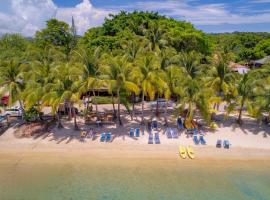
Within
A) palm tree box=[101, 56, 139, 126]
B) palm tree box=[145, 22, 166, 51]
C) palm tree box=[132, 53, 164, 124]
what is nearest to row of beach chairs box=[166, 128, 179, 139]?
palm tree box=[132, 53, 164, 124]

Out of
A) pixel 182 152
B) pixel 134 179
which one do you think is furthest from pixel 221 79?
pixel 134 179

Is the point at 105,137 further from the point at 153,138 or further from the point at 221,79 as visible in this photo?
the point at 221,79

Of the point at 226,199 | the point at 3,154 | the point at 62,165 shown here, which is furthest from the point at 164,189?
the point at 3,154

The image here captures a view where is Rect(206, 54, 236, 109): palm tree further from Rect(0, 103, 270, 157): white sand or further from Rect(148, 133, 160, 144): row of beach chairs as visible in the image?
Rect(148, 133, 160, 144): row of beach chairs

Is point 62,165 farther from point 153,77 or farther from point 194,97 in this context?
point 194,97

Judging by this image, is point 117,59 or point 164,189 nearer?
point 164,189

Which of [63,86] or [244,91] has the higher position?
[63,86]
